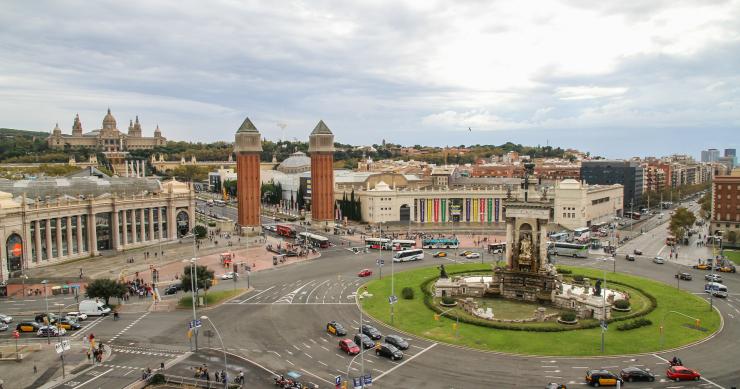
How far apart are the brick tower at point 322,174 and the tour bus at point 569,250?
2220 inches

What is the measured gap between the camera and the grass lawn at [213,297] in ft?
219

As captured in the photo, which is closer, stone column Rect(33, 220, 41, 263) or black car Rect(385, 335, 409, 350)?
black car Rect(385, 335, 409, 350)

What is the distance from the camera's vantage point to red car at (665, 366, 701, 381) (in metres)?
43.1

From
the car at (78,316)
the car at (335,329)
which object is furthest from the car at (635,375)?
the car at (78,316)

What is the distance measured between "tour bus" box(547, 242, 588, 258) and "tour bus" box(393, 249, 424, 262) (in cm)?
2546

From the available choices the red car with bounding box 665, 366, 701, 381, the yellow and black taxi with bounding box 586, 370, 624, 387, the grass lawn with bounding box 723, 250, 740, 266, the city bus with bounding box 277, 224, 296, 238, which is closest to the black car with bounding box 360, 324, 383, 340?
the yellow and black taxi with bounding box 586, 370, 624, 387

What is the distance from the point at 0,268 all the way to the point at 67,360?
1436 inches

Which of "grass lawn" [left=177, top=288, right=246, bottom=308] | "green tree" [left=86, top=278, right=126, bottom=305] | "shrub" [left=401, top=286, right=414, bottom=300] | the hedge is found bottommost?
"grass lawn" [left=177, top=288, right=246, bottom=308]

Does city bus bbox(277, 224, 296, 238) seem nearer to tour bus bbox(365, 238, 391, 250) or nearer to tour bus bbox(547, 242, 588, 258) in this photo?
tour bus bbox(365, 238, 391, 250)

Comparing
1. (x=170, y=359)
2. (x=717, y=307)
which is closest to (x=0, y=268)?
(x=170, y=359)

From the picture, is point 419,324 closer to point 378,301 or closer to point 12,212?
point 378,301

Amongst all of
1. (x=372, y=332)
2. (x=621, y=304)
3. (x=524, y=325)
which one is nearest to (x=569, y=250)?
(x=621, y=304)

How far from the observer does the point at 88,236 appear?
316ft

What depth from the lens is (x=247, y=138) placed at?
416ft
